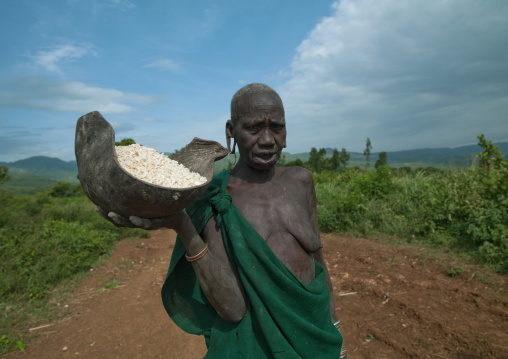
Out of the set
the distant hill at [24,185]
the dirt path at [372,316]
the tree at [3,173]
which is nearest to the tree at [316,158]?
the distant hill at [24,185]

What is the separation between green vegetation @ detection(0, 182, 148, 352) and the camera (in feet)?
14.5

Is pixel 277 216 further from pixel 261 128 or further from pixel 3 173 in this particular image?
pixel 3 173

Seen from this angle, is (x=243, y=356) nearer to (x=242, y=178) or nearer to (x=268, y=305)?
(x=268, y=305)

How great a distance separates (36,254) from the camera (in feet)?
18.9

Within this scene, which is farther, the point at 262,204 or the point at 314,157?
the point at 314,157

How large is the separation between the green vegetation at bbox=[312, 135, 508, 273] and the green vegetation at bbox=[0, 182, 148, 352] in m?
5.32

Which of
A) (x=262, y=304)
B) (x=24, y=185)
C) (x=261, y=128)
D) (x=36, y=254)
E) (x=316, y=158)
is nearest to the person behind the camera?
(x=262, y=304)

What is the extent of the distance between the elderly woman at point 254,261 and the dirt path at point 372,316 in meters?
2.10

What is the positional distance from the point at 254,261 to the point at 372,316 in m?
3.04

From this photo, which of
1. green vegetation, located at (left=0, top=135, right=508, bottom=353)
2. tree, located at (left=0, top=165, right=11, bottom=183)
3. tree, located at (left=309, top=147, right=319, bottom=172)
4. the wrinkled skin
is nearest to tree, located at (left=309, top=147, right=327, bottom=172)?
tree, located at (left=309, top=147, right=319, bottom=172)

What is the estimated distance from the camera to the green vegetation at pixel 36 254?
14.5ft

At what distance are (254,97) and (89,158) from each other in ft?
2.60

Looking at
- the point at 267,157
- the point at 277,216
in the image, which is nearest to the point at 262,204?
the point at 277,216

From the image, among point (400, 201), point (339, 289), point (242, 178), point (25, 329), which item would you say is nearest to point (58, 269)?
point (25, 329)
